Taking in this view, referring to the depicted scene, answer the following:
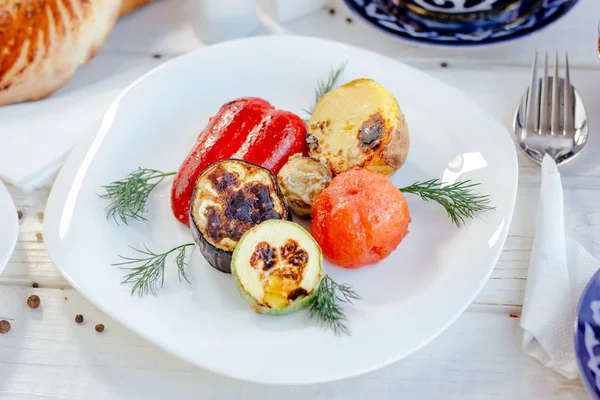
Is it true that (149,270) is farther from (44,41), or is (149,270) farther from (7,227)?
(44,41)

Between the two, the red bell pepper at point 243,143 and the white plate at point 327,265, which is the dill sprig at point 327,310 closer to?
the white plate at point 327,265

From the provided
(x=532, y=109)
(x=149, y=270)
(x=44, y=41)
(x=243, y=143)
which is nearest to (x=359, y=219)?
(x=243, y=143)

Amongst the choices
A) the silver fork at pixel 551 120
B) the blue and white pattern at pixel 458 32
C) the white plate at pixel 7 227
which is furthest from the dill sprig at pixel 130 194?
the silver fork at pixel 551 120

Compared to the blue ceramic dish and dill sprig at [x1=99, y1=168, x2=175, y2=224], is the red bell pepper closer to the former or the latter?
dill sprig at [x1=99, y1=168, x2=175, y2=224]

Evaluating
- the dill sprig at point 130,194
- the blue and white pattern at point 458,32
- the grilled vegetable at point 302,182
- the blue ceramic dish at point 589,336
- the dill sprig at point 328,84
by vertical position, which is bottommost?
the dill sprig at point 130,194

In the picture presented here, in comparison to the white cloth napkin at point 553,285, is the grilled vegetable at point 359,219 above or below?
above

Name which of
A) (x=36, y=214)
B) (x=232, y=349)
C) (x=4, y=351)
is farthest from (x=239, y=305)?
(x=36, y=214)

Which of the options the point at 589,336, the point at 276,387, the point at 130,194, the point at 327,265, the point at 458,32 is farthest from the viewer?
the point at 458,32
